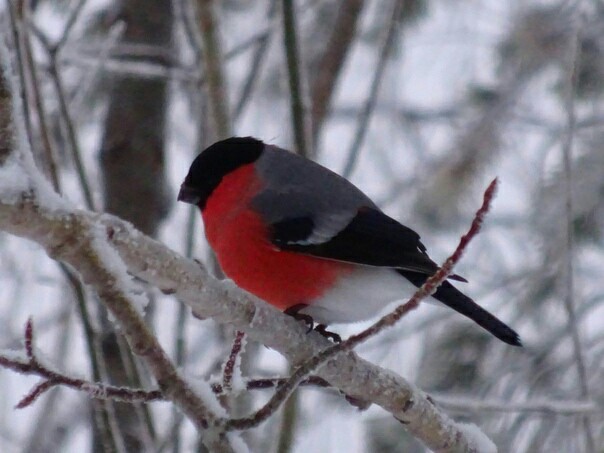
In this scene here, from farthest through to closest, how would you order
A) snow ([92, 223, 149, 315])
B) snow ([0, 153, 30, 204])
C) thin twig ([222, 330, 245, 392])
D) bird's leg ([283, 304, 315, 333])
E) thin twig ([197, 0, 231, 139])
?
1. thin twig ([197, 0, 231, 139])
2. bird's leg ([283, 304, 315, 333])
3. thin twig ([222, 330, 245, 392])
4. snow ([92, 223, 149, 315])
5. snow ([0, 153, 30, 204])

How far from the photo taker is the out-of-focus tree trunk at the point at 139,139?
3.89 meters

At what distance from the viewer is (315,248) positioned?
2.60m

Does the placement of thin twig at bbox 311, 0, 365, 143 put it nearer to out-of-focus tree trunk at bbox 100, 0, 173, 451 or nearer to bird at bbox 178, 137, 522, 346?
out-of-focus tree trunk at bbox 100, 0, 173, 451

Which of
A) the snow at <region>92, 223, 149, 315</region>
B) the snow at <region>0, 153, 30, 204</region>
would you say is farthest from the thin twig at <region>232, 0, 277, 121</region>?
the snow at <region>0, 153, 30, 204</region>

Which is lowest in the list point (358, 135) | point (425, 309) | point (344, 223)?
point (425, 309)

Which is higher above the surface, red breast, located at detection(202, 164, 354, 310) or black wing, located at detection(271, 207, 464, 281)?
black wing, located at detection(271, 207, 464, 281)

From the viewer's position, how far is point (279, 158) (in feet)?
9.87

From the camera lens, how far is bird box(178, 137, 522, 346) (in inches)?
100

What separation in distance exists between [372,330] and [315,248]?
1.07 metres

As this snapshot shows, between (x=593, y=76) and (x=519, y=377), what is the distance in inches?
54.7

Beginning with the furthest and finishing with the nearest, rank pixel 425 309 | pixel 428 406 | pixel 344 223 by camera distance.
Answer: pixel 425 309 < pixel 344 223 < pixel 428 406

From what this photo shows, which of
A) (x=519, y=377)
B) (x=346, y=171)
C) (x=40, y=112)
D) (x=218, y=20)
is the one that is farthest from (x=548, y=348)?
(x=40, y=112)

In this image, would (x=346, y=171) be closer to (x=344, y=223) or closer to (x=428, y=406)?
(x=344, y=223)

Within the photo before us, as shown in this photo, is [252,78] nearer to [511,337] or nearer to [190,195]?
[190,195]
